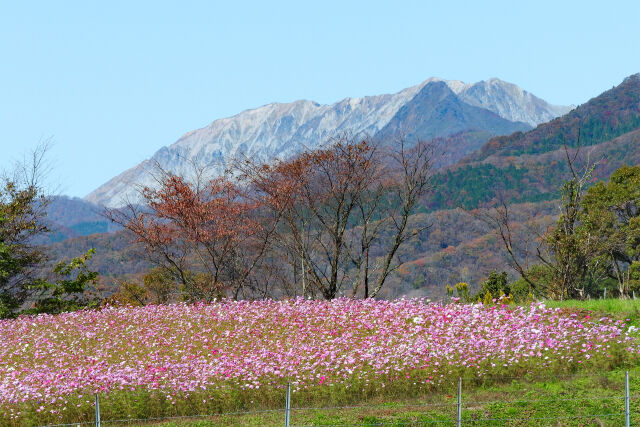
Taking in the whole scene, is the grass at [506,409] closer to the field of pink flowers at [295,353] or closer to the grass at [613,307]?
the field of pink flowers at [295,353]

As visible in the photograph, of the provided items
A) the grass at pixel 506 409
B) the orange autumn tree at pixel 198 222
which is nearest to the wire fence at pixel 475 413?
the grass at pixel 506 409

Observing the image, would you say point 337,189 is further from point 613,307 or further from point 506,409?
point 506,409

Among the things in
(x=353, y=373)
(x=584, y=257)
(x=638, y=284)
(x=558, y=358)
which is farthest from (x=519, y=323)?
(x=638, y=284)

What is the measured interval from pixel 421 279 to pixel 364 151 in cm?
9336

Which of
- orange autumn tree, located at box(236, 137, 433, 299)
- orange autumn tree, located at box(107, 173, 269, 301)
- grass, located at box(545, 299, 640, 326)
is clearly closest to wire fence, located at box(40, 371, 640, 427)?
grass, located at box(545, 299, 640, 326)

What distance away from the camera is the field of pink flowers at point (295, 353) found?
13984 millimetres

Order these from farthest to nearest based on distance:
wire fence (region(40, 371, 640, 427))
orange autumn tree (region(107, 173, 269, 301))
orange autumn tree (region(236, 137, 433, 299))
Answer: orange autumn tree (region(107, 173, 269, 301)) → orange autumn tree (region(236, 137, 433, 299)) → wire fence (region(40, 371, 640, 427))

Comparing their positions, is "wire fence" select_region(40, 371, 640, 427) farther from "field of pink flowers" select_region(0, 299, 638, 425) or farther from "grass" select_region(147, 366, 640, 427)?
"field of pink flowers" select_region(0, 299, 638, 425)

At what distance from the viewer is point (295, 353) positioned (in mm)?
15195

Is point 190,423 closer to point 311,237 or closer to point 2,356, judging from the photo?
point 2,356

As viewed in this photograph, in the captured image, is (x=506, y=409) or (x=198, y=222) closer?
(x=506, y=409)

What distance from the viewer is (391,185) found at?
2495cm

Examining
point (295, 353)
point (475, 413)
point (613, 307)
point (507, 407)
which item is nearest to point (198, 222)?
point (295, 353)

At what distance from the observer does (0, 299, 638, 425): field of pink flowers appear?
1398 centimetres
